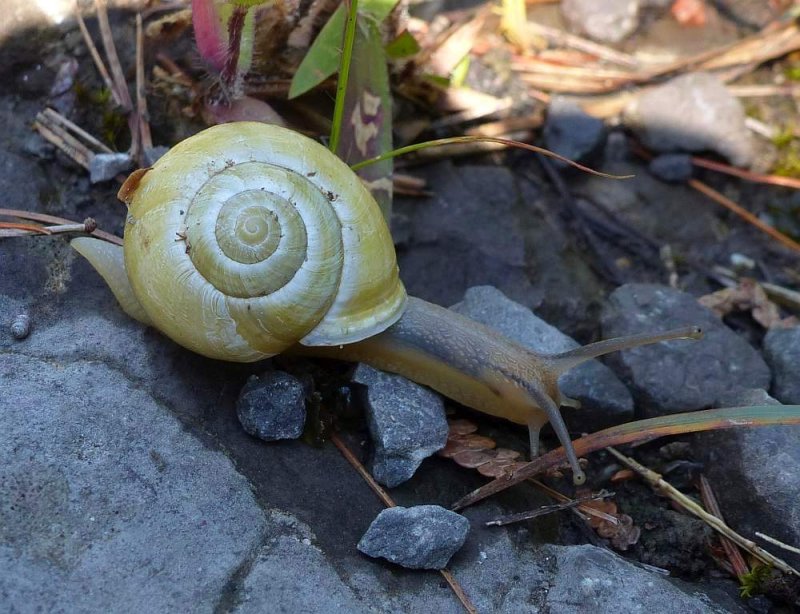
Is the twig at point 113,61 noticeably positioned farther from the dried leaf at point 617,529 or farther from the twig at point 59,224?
the dried leaf at point 617,529

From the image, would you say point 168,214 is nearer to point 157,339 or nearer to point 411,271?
point 157,339

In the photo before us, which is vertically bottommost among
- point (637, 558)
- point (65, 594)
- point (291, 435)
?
point (637, 558)

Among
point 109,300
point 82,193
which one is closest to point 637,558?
point 109,300

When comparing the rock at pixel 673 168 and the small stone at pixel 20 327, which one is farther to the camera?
the rock at pixel 673 168

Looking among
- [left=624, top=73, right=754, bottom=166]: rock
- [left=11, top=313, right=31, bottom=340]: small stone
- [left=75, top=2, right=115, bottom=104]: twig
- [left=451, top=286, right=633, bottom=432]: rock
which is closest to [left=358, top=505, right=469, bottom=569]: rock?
[left=451, top=286, right=633, bottom=432]: rock

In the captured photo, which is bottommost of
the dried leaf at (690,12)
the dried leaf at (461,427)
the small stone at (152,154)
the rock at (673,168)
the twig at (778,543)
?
the twig at (778,543)

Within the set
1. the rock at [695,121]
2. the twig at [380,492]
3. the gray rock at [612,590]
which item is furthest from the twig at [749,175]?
the twig at [380,492]

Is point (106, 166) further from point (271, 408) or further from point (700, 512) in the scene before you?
point (700, 512)
